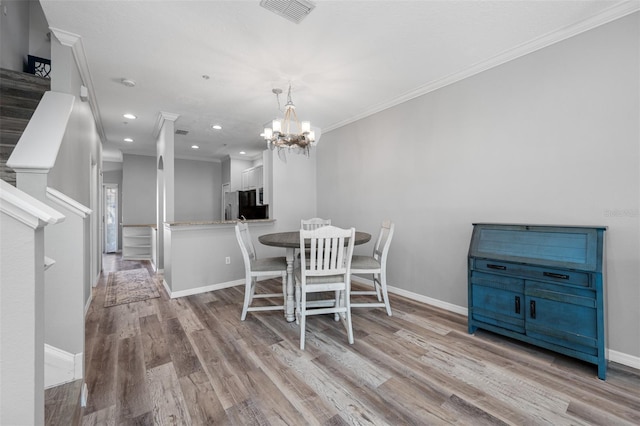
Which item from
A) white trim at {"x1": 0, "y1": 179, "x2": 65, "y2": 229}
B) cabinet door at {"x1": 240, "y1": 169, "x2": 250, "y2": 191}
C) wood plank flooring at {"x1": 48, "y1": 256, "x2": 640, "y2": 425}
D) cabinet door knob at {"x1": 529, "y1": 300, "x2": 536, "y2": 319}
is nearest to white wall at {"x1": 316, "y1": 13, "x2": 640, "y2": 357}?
cabinet door knob at {"x1": 529, "y1": 300, "x2": 536, "y2": 319}

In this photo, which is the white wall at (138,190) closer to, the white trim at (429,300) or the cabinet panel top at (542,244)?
the white trim at (429,300)

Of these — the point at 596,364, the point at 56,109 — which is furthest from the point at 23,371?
the point at 596,364

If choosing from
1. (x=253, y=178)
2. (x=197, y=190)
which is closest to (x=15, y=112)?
(x=253, y=178)

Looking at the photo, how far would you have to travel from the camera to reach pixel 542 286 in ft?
7.02

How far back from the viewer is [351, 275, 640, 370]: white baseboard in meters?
2.04

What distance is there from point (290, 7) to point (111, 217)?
28.8ft

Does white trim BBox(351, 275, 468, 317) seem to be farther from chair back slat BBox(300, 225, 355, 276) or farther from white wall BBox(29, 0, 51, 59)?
white wall BBox(29, 0, 51, 59)

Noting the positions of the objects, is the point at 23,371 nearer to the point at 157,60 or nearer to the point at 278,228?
the point at 157,60

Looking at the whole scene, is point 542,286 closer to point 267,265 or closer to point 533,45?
point 533,45

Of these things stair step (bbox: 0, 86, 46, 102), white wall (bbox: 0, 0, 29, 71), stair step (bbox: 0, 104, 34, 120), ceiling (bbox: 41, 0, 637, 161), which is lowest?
stair step (bbox: 0, 104, 34, 120)

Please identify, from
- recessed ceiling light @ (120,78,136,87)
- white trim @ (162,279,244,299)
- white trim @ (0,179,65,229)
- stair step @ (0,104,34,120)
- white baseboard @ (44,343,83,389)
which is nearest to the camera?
white trim @ (0,179,65,229)

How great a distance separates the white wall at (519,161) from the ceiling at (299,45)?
0.23 meters

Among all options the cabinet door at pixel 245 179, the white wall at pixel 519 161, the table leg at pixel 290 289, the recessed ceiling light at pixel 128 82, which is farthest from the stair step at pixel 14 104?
the cabinet door at pixel 245 179

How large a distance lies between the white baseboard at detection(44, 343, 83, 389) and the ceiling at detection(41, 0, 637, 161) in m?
2.45
